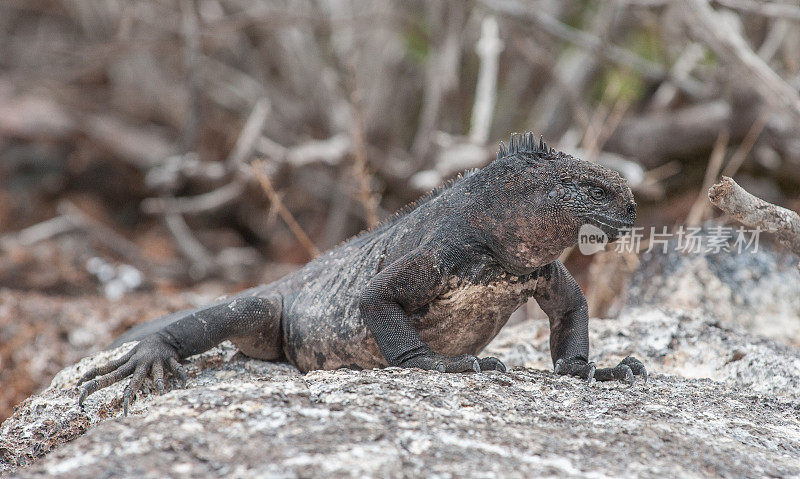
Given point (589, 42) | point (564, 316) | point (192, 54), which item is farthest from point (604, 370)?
point (192, 54)

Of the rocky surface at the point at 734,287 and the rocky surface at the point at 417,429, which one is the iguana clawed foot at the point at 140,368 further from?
the rocky surface at the point at 734,287

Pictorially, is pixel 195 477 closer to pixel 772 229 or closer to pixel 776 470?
pixel 776 470

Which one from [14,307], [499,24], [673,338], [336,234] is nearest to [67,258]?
[14,307]

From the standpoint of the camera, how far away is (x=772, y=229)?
373cm

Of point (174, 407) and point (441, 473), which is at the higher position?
point (174, 407)

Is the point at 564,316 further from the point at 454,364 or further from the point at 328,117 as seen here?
the point at 328,117

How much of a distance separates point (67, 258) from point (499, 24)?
6553 mm

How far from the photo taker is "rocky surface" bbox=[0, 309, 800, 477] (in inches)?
98.7

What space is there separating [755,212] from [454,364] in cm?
159

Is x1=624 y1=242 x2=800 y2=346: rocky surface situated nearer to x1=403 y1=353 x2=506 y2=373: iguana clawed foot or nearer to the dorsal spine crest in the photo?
the dorsal spine crest

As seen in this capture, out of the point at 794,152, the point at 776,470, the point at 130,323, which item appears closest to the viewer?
the point at 776,470

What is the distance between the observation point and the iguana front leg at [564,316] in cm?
411

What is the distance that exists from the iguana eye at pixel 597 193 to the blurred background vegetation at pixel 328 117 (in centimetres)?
309

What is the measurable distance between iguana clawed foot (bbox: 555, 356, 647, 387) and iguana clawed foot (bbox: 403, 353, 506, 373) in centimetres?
50
